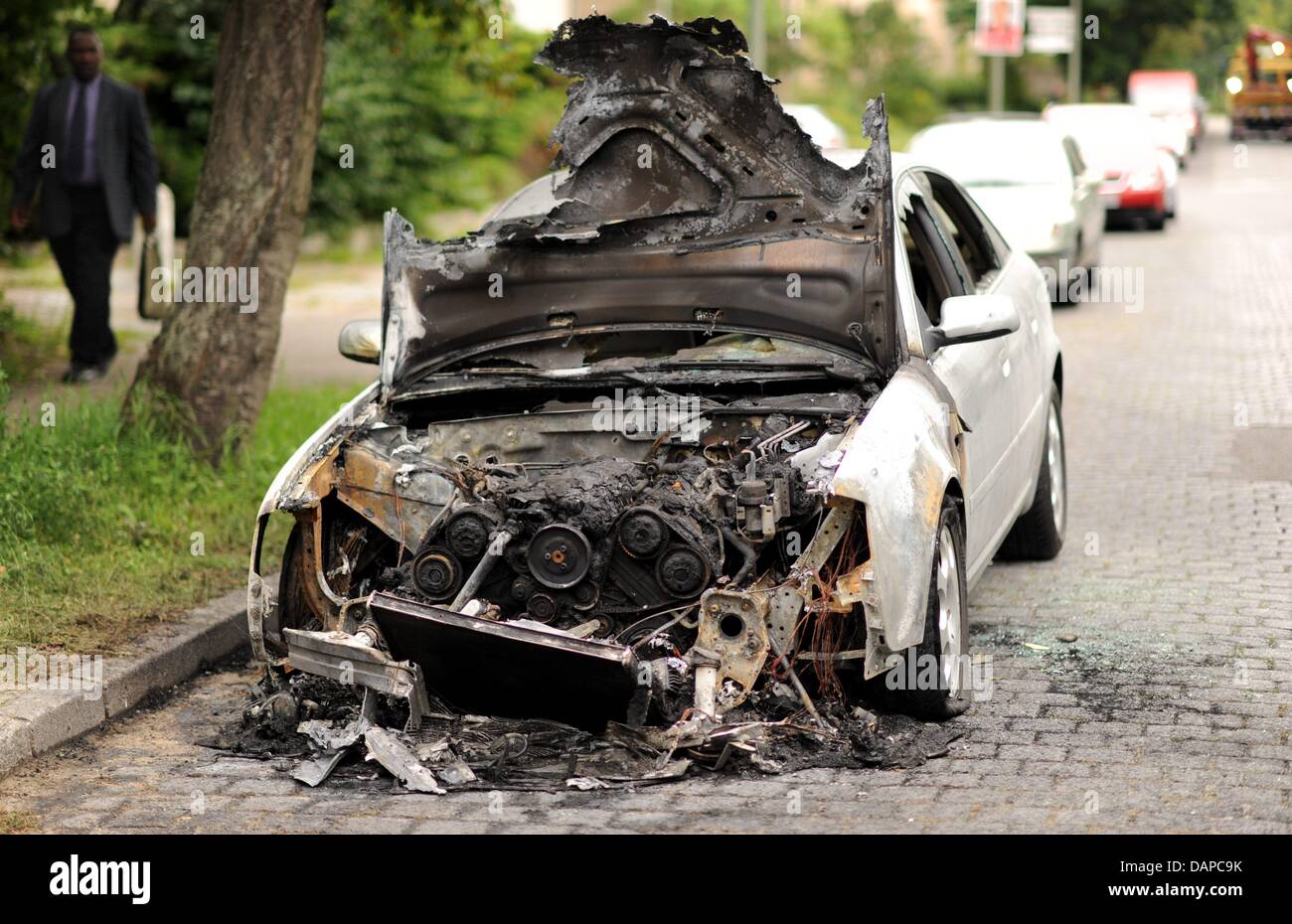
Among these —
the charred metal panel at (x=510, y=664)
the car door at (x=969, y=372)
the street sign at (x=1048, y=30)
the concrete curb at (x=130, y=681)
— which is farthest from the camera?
the street sign at (x=1048, y=30)

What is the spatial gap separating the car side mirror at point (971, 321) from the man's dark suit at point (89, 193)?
7.33 m

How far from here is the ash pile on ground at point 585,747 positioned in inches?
207

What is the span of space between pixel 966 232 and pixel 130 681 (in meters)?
3.80

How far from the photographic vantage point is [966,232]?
297 inches

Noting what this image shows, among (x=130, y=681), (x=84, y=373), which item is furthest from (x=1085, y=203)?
(x=130, y=681)

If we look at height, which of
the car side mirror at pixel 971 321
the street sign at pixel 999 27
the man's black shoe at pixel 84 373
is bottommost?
the man's black shoe at pixel 84 373

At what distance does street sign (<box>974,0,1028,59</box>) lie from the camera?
3594cm

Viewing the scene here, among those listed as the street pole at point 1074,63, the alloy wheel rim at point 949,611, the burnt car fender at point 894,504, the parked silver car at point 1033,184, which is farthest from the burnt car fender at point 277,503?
the street pole at point 1074,63

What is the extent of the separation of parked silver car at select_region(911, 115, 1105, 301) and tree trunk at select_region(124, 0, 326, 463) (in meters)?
7.83
